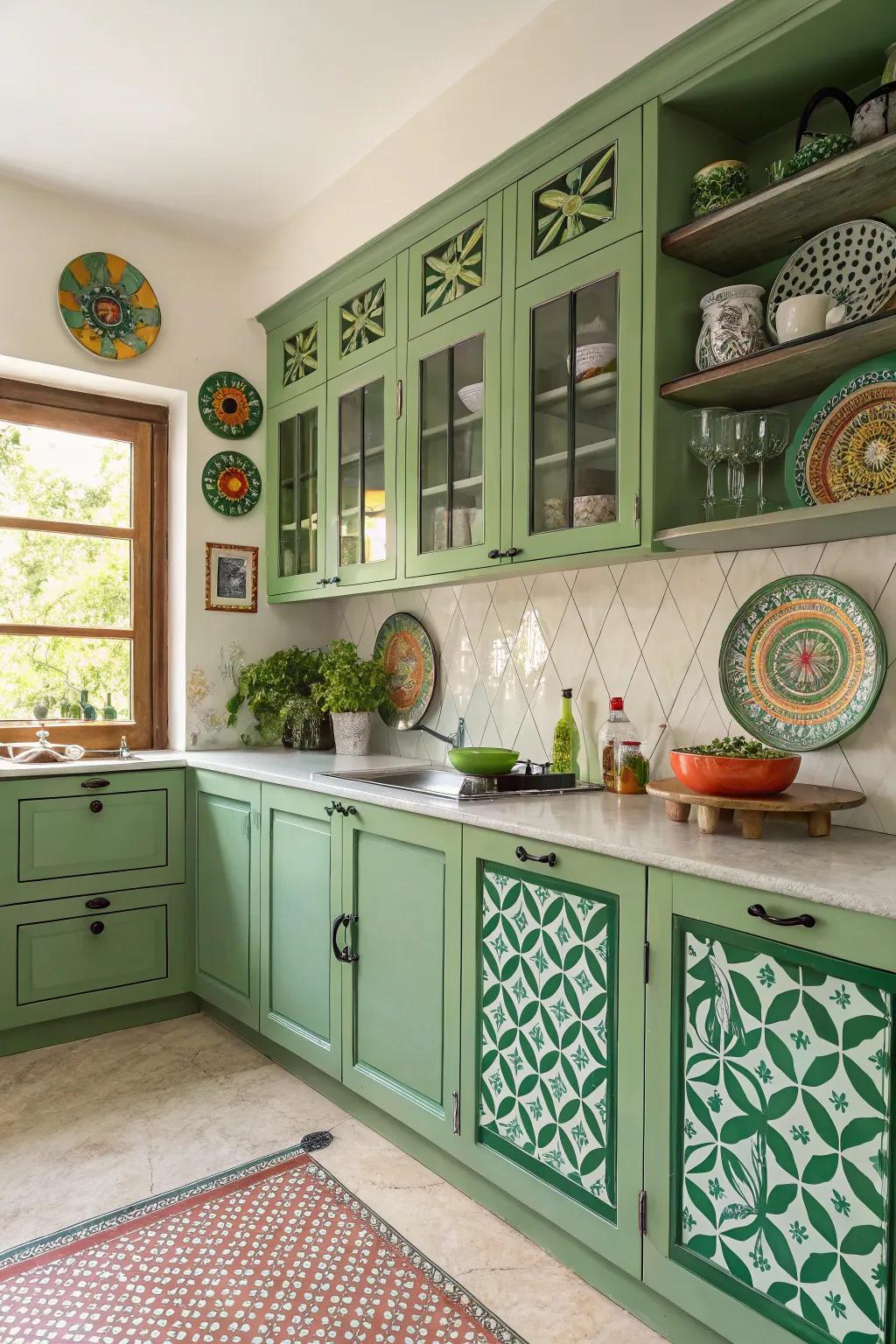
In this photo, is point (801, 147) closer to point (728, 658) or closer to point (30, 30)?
point (728, 658)

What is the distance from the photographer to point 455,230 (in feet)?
8.27

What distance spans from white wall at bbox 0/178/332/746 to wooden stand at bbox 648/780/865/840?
2.11 m

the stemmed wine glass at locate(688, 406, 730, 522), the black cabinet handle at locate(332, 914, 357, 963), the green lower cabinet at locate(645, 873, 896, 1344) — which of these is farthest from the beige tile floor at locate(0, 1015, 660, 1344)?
the stemmed wine glass at locate(688, 406, 730, 522)

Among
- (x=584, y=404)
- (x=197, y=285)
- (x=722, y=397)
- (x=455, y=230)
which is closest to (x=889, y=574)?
(x=722, y=397)

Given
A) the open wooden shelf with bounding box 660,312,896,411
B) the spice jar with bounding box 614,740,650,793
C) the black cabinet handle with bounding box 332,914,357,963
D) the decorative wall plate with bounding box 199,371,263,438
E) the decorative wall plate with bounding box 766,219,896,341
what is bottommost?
the black cabinet handle with bounding box 332,914,357,963

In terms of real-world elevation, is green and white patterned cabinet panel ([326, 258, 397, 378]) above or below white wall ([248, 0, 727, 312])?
below

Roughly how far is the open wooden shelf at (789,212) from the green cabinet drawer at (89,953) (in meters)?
2.56

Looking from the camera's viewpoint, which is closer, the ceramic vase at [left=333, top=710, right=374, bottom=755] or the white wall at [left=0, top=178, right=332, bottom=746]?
the white wall at [left=0, top=178, right=332, bottom=746]

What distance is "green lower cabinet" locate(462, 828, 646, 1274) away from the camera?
1.61m

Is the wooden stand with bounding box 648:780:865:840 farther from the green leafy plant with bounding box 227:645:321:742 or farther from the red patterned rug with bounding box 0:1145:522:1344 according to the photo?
the green leafy plant with bounding box 227:645:321:742

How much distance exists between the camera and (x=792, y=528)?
1.76m

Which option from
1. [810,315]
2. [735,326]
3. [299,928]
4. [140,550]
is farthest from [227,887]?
[810,315]

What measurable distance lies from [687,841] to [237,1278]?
122 centimetres

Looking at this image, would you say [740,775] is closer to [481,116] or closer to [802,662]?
[802,662]
